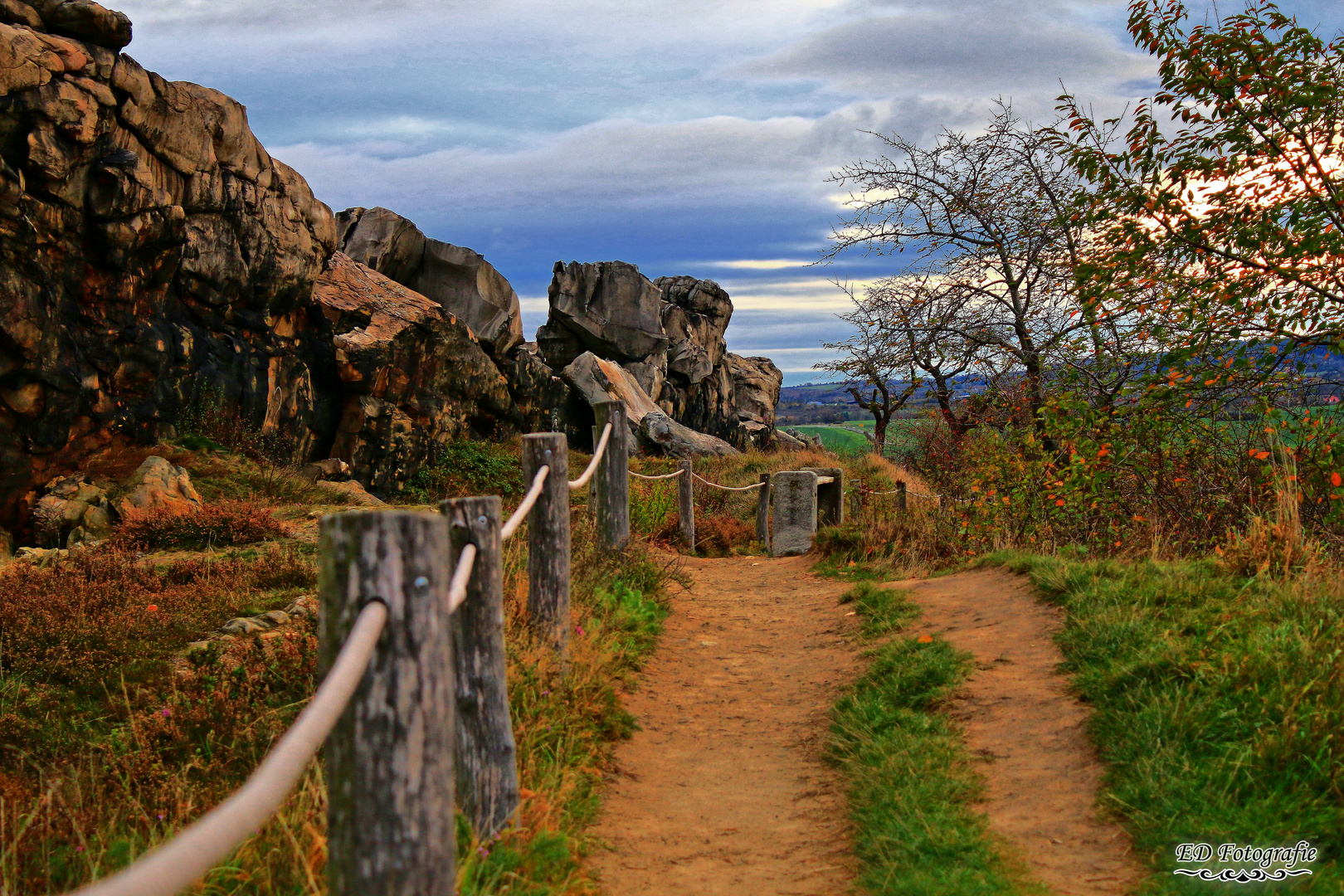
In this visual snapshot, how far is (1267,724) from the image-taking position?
3.70 metres

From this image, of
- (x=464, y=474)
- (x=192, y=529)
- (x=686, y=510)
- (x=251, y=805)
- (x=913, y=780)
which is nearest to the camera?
(x=251, y=805)

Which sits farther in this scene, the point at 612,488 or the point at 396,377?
the point at 396,377

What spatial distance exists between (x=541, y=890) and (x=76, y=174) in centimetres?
1072

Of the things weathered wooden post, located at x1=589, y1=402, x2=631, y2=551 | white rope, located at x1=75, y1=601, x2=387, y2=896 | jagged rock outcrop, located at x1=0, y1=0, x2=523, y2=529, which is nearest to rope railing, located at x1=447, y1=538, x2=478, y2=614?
white rope, located at x1=75, y1=601, x2=387, y2=896

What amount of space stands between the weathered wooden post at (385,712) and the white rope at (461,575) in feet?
1.06

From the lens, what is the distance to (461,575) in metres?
2.93

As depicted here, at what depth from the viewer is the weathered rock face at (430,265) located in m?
24.1

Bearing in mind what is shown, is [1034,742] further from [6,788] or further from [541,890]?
[6,788]

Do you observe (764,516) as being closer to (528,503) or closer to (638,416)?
(528,503)

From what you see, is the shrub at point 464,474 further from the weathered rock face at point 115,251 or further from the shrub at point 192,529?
the shrub at point 192,529

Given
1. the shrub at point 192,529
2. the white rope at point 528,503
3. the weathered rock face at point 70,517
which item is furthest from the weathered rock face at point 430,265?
the white rope at point 528,503

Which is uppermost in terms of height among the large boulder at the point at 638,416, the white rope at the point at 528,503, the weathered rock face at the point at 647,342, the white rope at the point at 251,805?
the weathered rock face at the point at 647,342

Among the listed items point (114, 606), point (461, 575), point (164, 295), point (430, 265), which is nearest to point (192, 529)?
point (114, 606)

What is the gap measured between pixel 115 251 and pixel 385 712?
11.2 metres
